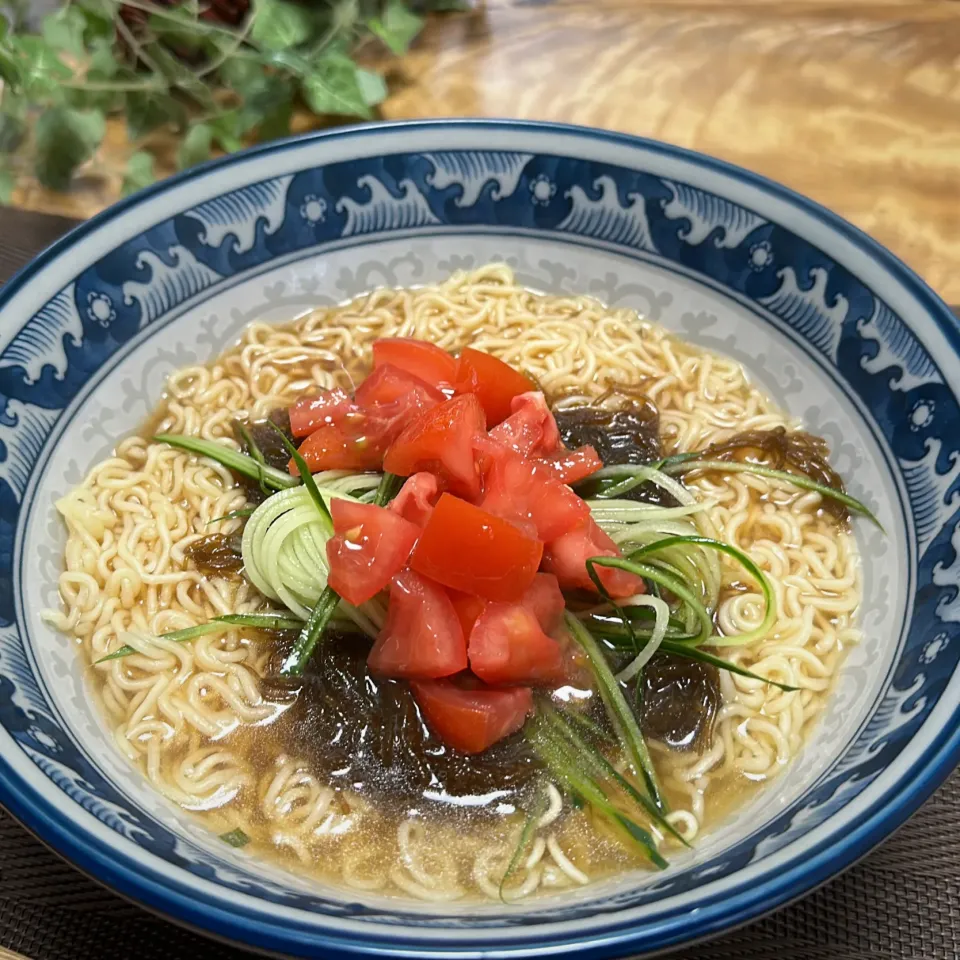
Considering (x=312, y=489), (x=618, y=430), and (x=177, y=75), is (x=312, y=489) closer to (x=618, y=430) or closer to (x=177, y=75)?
(x=618, y=430)

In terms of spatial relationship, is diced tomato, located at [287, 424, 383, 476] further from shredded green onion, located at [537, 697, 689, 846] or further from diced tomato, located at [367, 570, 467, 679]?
shredded green onion, located at [537, 697, 689, 846]

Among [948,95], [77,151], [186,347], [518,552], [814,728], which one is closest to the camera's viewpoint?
[518,552]

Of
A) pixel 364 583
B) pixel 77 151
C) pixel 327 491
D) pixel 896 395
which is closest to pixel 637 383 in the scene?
pixel 896 395

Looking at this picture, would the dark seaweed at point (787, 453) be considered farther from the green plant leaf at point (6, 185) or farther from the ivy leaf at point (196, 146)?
the green plant leaf at point (6, 185)

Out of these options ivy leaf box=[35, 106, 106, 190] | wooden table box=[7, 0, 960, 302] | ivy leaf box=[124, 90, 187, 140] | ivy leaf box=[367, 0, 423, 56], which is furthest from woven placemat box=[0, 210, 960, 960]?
ivy leaf box=[367, 0, 423, 56]

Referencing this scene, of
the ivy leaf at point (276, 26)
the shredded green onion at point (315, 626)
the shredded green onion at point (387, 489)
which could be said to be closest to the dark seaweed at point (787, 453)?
the shredded green onion at point (387, 489)

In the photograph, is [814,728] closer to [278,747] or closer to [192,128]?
[278,747]
